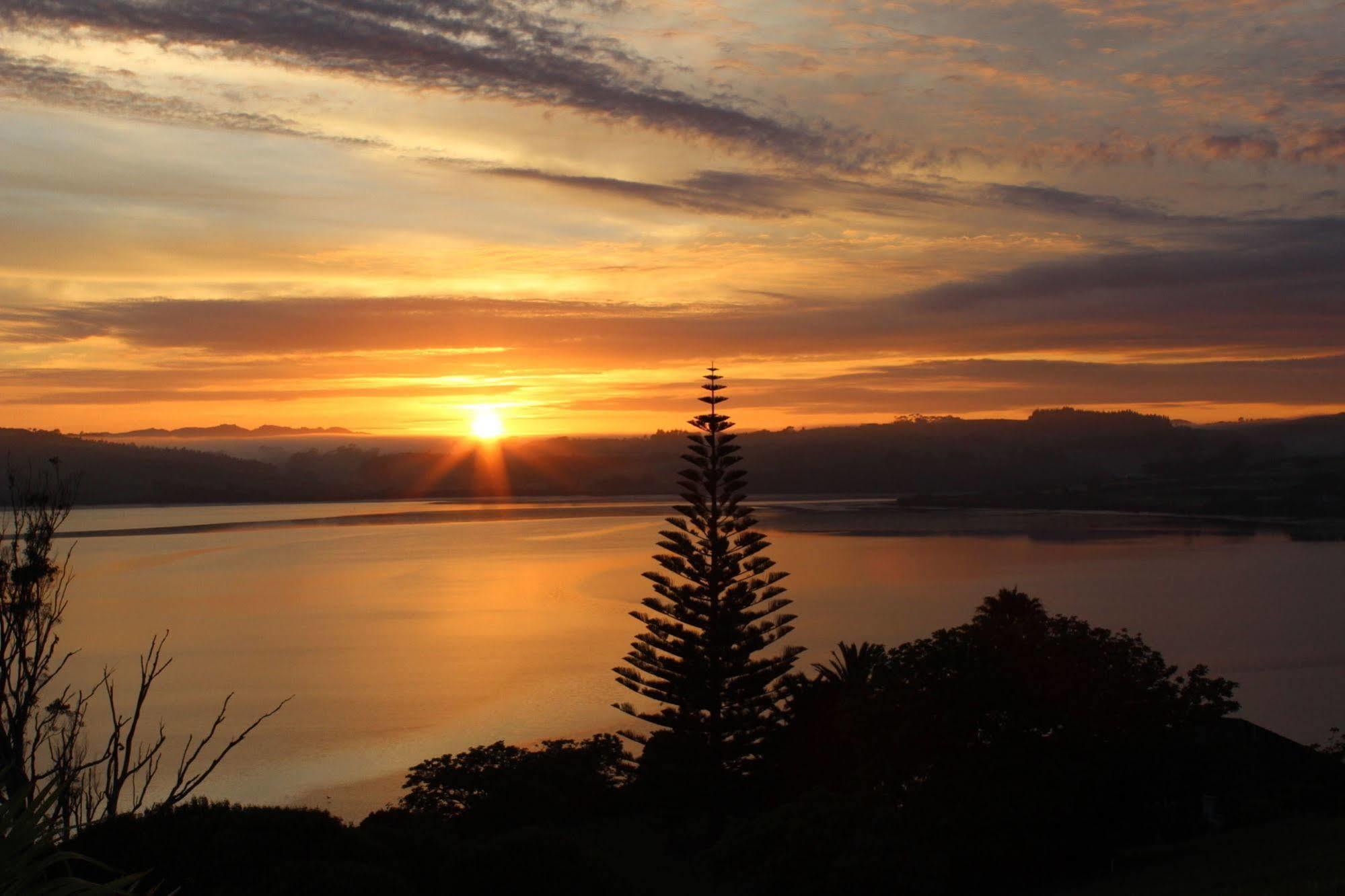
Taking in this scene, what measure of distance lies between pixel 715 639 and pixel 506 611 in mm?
25438

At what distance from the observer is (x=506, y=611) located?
47.0 m

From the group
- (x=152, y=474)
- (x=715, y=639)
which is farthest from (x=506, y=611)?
(x=152, y=474)

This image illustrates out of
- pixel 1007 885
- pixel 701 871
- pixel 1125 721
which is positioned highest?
pixel 1125 721

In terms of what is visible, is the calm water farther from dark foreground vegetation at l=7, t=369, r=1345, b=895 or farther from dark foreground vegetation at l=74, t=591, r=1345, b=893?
dark foreground vegetation at l=74, t=591, r=1345, b=893

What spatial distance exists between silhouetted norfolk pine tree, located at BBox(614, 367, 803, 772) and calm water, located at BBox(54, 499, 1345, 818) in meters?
5.99

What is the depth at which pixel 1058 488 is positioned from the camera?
12325 centimetres

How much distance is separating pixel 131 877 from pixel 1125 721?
14.7 meters

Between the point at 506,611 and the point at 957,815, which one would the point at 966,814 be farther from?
the point at 506,611

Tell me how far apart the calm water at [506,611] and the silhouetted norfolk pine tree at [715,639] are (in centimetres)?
599

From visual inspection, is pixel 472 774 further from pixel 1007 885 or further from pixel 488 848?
pixel 1007 885

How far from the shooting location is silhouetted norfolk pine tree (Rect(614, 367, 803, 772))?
2250 centimetres

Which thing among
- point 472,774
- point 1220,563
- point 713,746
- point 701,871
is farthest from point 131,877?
point 1220,563

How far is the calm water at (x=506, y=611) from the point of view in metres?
29.1

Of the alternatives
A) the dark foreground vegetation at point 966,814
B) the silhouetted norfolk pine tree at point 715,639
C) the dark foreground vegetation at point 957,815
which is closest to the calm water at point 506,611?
the silhouetted norfolk pine tree at point 715,639
